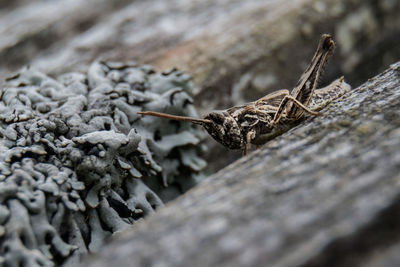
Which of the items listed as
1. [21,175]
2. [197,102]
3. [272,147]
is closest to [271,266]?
[272,147]

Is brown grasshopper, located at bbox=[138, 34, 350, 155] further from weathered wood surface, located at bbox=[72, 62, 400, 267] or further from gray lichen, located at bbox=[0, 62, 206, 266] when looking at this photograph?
weathered wood surface, located at bbox=[72, 62, 400, 267]

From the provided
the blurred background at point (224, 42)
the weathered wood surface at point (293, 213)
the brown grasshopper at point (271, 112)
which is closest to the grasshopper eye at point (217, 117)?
the brown grasshopper at point (271, 112)

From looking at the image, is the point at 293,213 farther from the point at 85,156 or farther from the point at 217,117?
the point at 217,117

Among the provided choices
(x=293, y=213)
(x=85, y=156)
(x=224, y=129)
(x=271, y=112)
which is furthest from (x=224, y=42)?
(x=293, y=213)

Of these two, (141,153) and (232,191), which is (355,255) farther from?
(141,153)

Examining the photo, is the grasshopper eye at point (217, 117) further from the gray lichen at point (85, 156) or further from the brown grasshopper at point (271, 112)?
the gray lichen at point (85, 156)

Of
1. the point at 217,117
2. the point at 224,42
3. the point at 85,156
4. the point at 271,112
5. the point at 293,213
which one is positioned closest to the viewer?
the point at 293,213

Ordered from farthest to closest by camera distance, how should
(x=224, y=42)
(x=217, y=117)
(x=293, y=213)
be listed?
(x=224, y=42) < (x=217, y=117) < (x=293, y=213)

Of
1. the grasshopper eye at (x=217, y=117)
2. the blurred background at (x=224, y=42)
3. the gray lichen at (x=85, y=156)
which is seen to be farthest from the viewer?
the blurred background at (x=224, y=42)
